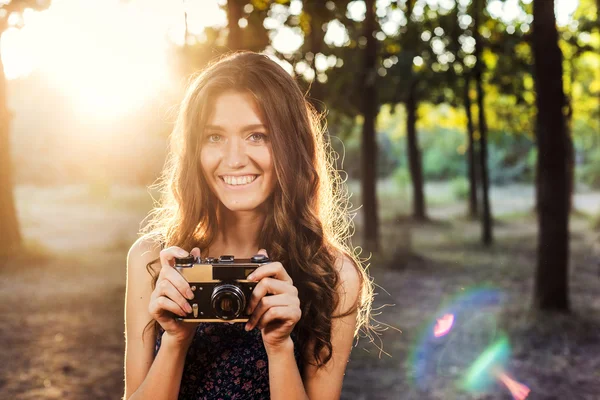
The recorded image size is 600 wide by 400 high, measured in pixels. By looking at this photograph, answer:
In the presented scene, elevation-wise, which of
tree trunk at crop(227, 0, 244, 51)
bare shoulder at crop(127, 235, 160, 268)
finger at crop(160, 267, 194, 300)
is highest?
tree trunk at crop(227, 0, 244, 51)

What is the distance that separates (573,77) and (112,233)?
18163mm

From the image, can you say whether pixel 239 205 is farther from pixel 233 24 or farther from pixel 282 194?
pixel 233 24

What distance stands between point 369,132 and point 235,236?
38.4 ft

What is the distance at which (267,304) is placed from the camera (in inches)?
86.2

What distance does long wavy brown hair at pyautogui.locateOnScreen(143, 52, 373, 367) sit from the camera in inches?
98.7

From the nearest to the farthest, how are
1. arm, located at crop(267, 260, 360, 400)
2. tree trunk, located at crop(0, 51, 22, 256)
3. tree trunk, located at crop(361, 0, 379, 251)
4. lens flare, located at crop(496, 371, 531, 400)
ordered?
1. arm, located at crop(267, 260, 360, 400)
2. lens flare, located at crop(496, 371, 531, 400)
3. tree trunk, located at crop(0, 51, 22, 256)
4. tree trunk, located at crop(361, 0, 379, 251)

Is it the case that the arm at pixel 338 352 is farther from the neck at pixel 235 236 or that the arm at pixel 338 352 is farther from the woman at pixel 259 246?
the neck at pixel 235 236

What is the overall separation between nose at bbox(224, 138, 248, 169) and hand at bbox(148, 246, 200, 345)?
0.43 metres

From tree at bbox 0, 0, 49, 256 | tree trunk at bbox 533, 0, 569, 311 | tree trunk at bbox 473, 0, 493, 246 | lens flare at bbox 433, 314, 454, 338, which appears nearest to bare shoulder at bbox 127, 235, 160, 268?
lens flare at bbox 433, 314, 454, 338

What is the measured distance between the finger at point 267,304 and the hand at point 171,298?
23 centimetres

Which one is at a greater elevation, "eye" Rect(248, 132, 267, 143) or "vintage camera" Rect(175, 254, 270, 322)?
"eye" Rect(248, 132, 267, 143)

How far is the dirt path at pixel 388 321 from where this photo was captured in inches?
254

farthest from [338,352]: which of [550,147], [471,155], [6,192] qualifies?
[471,155]

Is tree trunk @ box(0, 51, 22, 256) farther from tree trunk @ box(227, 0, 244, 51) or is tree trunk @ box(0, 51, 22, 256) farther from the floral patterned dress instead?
the floral patterned dress
